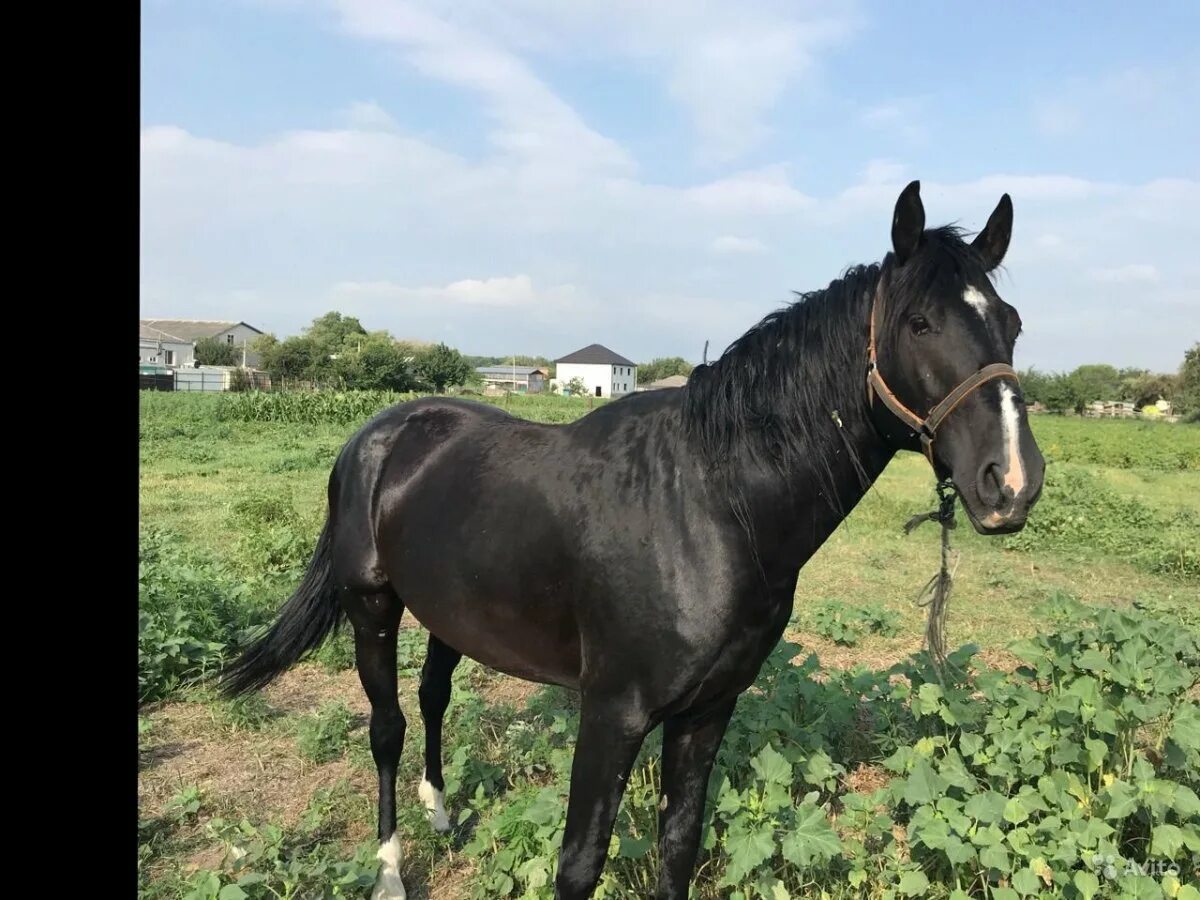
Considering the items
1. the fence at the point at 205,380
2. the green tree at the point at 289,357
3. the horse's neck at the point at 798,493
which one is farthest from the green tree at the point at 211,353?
the horse's neck at the point at 798,493

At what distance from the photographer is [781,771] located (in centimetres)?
295

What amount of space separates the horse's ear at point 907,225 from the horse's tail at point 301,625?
10.9 ft

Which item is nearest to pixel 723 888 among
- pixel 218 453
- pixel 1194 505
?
pixel 1194 505

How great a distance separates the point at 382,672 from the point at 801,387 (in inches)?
99.5

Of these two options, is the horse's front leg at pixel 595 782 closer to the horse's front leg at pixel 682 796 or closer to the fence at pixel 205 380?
the horse's front leg at pixel 682 796

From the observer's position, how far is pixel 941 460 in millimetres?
2148

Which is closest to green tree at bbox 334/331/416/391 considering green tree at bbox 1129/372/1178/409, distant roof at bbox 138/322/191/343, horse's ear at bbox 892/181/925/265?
distant roof at bbox 138/322/191/343

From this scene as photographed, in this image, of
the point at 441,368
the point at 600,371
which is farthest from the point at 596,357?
the point at 441,368

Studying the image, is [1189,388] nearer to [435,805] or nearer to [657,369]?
[657,369]

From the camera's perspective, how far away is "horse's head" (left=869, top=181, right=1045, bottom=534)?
198 cm

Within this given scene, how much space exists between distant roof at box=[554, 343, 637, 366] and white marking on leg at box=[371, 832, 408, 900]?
294 ft

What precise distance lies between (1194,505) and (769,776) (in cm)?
1702

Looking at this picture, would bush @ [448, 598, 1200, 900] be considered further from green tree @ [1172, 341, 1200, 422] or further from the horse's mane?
green tree @ [1172, 341, 1200, 422]
